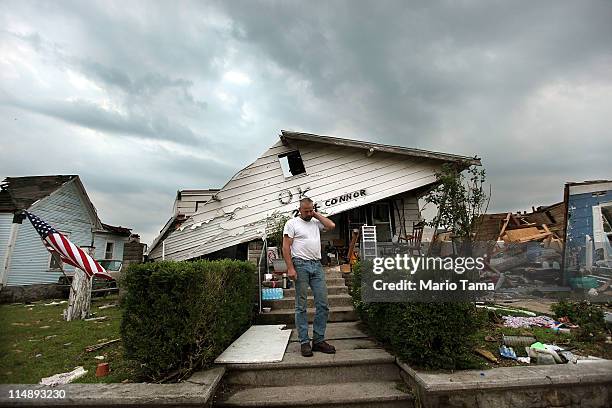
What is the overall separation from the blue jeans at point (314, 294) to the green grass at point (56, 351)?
1755 millimetres

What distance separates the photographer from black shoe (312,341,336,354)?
343 centimetres

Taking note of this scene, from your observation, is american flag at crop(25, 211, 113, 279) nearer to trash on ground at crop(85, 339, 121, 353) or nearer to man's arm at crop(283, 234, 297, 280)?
trash on ground at crop(85, 339, 121, 353)

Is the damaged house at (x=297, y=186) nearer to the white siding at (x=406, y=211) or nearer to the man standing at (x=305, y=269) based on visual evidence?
the white siding at (x=406, y=211)

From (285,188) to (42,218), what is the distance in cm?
1158

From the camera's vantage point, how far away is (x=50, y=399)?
2461mm

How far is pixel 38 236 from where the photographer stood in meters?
13.1

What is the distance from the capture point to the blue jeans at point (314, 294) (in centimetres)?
351

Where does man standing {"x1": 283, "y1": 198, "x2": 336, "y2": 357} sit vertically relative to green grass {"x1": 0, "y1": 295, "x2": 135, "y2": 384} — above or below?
above

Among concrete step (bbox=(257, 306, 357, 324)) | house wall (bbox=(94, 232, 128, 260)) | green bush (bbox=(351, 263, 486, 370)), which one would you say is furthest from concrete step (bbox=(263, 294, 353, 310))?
house wall (bbox=(94, 232, 128, 260))

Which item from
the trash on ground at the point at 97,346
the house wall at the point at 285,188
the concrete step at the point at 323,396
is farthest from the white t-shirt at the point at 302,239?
the house wall at the point at 285,188

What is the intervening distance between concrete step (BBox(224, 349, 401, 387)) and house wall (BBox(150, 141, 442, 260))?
6.19 m

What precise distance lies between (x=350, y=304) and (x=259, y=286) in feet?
5.89

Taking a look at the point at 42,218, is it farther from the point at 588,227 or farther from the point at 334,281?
the point at 588,227

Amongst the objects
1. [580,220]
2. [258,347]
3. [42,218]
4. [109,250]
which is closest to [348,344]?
[258,347]
